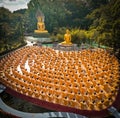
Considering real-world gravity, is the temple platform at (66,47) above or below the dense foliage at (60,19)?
below

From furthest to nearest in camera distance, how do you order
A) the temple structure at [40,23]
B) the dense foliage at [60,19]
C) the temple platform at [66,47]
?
the temple structure at [40,23]
the dense foliage at [60,19]
the temple platform at [66,47]

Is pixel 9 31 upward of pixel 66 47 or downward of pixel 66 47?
upward

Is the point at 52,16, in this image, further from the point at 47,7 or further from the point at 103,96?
the point at 103,96

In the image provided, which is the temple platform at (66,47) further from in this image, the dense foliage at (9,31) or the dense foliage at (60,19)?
the dense foliage at (9,31)

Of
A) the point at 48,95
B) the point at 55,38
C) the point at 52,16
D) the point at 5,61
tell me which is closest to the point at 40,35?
the point at 55,38

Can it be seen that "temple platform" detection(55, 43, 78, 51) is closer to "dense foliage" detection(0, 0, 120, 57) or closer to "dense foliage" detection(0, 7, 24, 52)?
"dense foliage" detection(0, 0, 120, 57)

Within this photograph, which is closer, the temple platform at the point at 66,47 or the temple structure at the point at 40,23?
the temple platform at the point at 66,47

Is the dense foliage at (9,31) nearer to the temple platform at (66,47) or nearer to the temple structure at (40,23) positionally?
the temple structure at (40,23)

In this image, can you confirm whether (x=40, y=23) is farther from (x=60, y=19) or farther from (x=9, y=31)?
(x=9, y=31)

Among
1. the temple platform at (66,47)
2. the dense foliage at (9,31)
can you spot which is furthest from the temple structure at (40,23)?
the temple platform at (66,47)

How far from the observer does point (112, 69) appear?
17.6 m

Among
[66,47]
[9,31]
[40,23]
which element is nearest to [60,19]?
[40,23]

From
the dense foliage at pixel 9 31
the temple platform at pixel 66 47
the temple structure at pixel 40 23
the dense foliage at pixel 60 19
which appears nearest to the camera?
the temple platform at pixel 66 47

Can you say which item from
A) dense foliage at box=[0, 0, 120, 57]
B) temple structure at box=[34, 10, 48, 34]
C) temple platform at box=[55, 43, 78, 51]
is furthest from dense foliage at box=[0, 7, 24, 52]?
temple platform at box=[55, 43, 78, 51]
